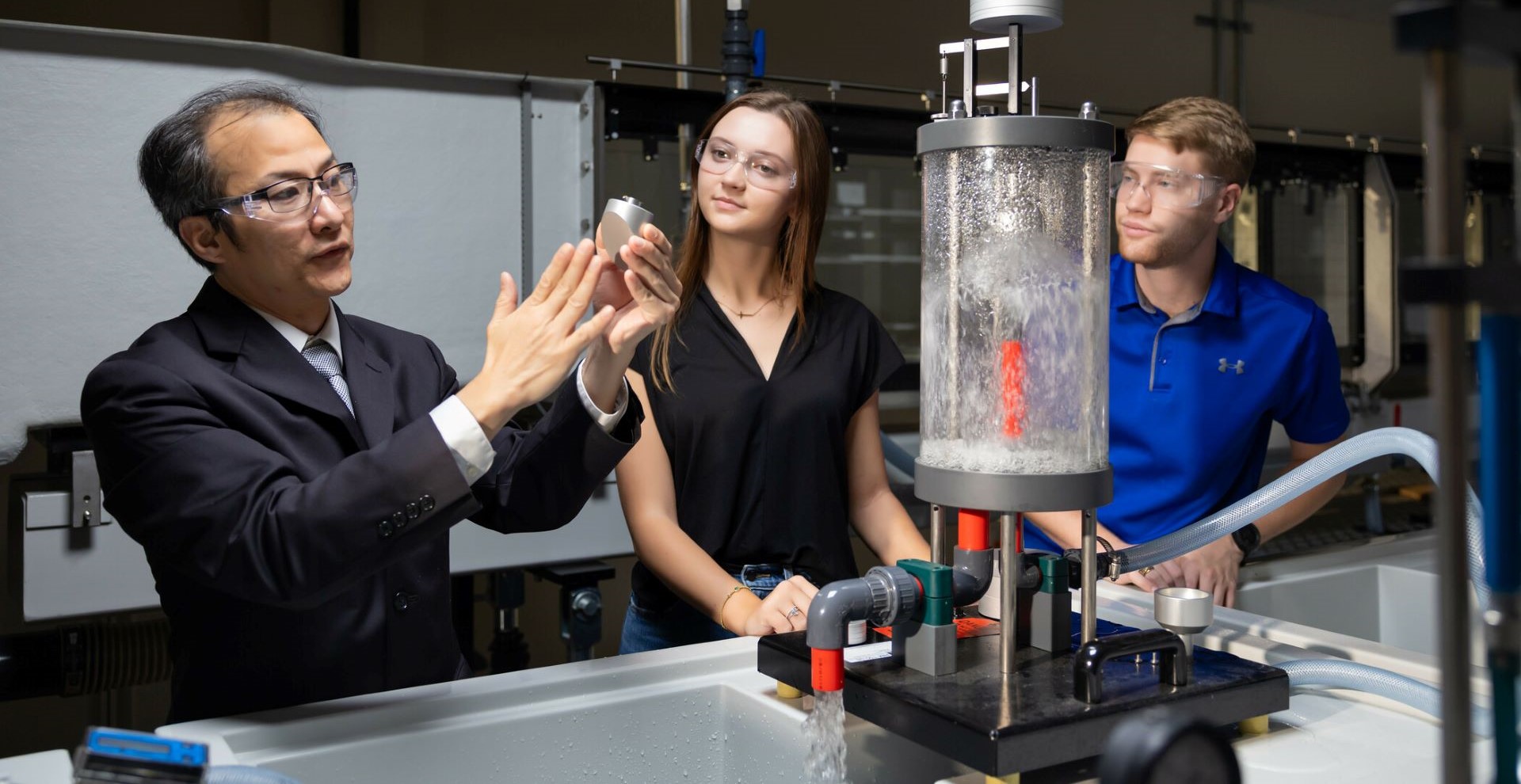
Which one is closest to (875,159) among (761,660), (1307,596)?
(1307,596)

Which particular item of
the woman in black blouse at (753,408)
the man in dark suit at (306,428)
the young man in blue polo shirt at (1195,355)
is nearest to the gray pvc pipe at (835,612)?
the man in dark suit at (306,428)

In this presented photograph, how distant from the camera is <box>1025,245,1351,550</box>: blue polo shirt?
180 cm

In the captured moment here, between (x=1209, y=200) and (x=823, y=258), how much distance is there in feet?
4.93

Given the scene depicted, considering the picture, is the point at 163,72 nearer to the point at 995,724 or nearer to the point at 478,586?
the point at 995,724

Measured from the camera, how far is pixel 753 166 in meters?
1.72

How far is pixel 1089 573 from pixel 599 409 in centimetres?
55

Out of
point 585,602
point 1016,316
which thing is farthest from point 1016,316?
point 585,602

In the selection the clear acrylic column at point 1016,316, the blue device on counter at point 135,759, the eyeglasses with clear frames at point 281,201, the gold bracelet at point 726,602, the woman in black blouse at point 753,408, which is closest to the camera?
the blue device on counter at point 135,759

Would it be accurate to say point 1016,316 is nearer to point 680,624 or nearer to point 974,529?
point 974,529

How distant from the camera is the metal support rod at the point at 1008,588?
1.06 m

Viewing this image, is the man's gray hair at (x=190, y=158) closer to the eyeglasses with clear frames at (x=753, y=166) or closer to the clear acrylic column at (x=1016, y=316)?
the eyeglasses with clear frames at (x=753, y=166)

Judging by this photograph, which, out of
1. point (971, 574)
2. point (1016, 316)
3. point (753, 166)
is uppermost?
point (753, 166)

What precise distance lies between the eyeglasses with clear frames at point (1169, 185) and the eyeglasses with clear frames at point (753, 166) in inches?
18.9

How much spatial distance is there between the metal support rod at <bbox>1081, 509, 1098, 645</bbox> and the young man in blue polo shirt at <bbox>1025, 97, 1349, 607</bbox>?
647 mm
